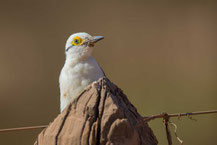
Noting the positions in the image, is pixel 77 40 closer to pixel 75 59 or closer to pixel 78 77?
pixel 75 59

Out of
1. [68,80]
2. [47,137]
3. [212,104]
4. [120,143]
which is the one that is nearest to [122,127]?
[120,143]

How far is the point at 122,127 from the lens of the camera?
37.1 inches

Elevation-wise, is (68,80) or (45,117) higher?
(68,80)

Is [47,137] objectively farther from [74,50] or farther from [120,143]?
[74,50]

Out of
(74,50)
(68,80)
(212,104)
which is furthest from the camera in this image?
(212,104)

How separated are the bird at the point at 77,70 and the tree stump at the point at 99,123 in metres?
1.01

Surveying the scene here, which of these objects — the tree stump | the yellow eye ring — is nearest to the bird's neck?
the yellow eye ring

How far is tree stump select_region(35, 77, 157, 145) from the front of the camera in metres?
0.94

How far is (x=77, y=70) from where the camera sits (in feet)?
7.43

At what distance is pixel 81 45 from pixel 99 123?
5.35 ft

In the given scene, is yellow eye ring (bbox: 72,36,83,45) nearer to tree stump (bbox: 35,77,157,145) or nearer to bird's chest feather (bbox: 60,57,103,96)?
bird's chest feather (bbox: 60,57,103,96)

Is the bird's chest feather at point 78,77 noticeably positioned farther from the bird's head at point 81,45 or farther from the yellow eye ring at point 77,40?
the yellow eye ring at point 77,40

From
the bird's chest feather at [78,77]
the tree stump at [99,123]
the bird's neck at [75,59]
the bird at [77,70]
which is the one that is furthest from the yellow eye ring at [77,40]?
the tree stump at [99,123]

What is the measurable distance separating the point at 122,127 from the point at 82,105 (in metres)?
0.15
